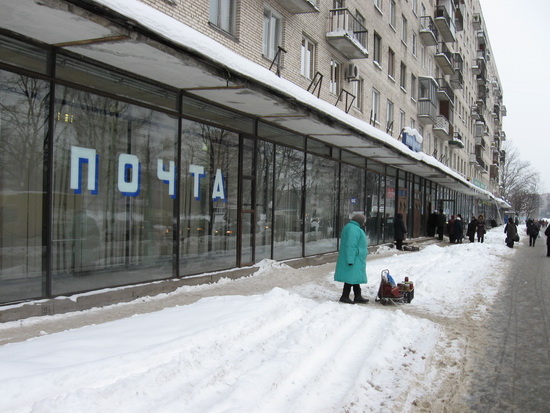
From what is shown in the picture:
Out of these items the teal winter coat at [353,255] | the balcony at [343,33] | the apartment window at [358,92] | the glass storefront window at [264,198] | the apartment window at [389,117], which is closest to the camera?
the teal winter coat at [353,255]

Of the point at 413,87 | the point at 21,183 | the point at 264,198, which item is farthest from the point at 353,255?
the point at 413,87

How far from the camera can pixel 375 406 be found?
4020 millimetres

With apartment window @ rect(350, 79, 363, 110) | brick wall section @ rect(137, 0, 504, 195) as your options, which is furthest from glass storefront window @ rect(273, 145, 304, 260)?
apartment window @ rect(350, 79, 363, 110)

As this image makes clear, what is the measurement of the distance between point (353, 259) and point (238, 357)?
3.61m

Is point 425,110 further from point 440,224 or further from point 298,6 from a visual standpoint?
point 298,6

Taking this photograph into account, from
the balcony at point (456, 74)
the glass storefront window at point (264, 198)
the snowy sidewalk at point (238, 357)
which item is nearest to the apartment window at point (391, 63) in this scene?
the glass storefront window at point (264, 198)

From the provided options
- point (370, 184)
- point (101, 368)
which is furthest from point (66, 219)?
point (370, 184)

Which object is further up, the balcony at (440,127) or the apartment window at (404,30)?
the apartment window at (404,30)

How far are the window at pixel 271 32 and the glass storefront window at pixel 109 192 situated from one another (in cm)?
544

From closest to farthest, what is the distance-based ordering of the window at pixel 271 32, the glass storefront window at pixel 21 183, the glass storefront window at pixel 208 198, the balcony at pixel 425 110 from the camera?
the glass storefront window at pixel 21 183 < the glass storefront window at pixel 208 198 < the window at pixel 271 32 < the balcony at pixel 425 110

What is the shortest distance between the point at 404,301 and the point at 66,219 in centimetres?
536

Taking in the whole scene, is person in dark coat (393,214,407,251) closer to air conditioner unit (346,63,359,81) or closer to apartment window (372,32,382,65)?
air conditioner unit (346,63,359,81)

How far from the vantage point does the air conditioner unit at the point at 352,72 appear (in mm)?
18141

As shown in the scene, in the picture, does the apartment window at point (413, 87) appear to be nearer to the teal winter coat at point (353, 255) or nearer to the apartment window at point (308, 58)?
the apartment window at point (308, 58)
